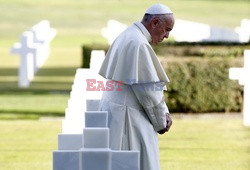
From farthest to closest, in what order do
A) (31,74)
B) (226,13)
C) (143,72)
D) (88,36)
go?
(226,13)
(88,36)
(31,74)
(143,72)

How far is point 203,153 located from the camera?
11469 mm

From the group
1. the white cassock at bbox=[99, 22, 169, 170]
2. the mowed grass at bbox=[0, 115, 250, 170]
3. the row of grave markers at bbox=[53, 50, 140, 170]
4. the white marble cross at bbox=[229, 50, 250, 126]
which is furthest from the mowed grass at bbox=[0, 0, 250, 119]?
the row of grave markers at bbox=[53, 50, 140, 170]

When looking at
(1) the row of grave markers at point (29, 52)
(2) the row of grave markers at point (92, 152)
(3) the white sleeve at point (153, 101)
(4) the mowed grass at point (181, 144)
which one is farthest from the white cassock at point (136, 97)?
(1) the row of grave markers at point (29, 52)

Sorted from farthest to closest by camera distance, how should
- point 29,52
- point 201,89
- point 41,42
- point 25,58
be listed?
point 41,42 < point 29,52 < point 25,58 < point 201,89

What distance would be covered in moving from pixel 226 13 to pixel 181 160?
121 ft

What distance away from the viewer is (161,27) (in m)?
6.52

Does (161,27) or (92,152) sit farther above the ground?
(161,27)

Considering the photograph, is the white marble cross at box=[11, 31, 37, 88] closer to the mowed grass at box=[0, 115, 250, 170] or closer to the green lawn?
the green lawn

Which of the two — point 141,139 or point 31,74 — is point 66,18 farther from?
point 141,139

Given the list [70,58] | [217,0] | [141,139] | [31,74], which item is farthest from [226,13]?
[141,139]

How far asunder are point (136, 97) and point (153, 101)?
121 millimetres

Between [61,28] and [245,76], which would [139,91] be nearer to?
[245,76]

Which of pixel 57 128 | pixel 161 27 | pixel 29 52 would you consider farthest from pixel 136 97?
pixel 29 52

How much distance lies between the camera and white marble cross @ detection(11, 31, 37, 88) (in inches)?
751
